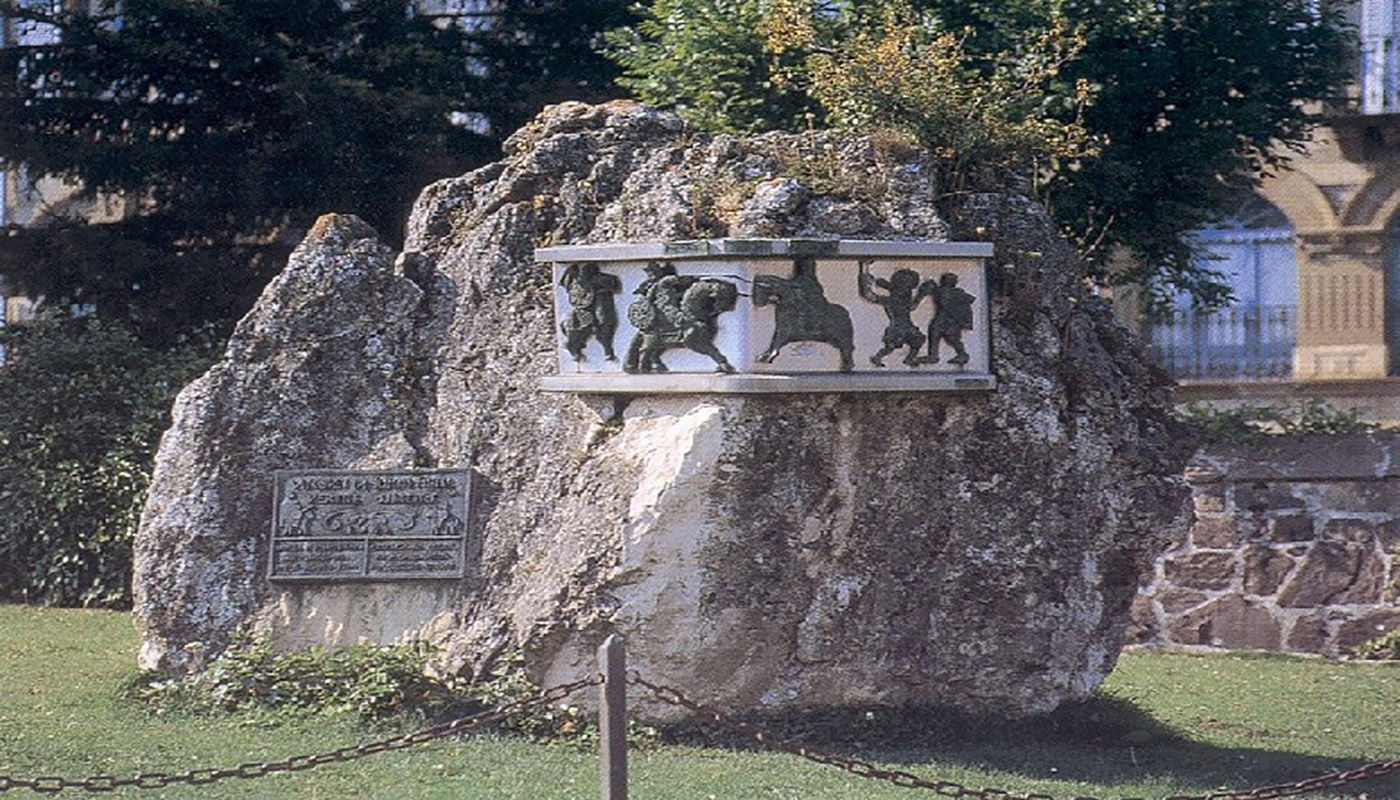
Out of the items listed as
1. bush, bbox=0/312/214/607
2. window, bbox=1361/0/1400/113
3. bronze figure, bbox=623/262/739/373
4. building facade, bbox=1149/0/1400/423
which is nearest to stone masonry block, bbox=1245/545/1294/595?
bronze figure, bbox=623/262/739/373

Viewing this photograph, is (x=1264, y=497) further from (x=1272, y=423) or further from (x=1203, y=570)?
(x=1272, y=423)

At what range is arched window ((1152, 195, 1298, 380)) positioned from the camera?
19.9 metres

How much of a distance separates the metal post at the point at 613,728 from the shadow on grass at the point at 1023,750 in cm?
226

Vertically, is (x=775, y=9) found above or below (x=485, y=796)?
above

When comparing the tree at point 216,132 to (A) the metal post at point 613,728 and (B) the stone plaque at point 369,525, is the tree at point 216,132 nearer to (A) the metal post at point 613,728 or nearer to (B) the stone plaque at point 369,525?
(B) the stone plaque at point 369,525

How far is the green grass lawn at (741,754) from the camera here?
24.7 ft

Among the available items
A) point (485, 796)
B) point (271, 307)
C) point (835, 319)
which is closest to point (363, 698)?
point (485, 796)

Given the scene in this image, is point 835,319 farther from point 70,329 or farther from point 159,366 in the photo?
point 70,329

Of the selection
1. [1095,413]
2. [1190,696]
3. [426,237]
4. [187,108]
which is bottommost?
[1190,696]

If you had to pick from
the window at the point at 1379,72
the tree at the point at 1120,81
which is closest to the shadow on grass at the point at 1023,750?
the tree at the point at 1120,81

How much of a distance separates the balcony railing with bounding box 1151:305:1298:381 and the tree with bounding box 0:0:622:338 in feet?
22.9

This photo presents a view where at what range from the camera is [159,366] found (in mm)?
14562

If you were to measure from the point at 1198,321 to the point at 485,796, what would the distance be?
13963 millimetres

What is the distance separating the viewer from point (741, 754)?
8086mm
